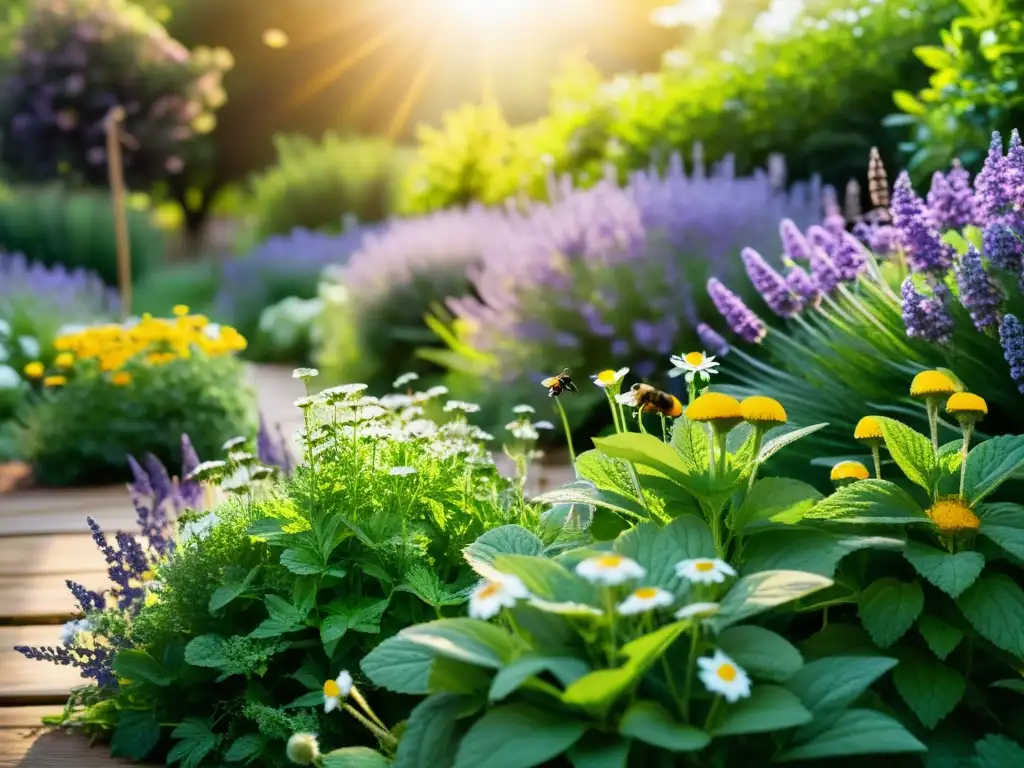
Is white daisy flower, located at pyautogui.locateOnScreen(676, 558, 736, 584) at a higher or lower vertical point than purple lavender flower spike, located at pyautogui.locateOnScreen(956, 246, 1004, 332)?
lower

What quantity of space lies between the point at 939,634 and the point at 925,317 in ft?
2.48

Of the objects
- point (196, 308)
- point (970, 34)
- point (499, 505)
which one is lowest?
point (196, 308)

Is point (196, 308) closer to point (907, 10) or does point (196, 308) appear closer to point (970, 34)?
point (907, 10)

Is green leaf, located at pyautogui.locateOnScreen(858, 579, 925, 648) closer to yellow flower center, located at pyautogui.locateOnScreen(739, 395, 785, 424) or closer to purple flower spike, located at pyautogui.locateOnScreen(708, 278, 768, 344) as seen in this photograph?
yellow flower center, located at pyautogui.locateOnScreen(739, 395, 785, 424)

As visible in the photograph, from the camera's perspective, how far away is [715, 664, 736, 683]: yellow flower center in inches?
54.1

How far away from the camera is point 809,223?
177 inches

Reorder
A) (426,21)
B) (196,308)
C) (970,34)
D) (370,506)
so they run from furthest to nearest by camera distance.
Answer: (426,21) < (196,308) < (970,34) < (370,506)

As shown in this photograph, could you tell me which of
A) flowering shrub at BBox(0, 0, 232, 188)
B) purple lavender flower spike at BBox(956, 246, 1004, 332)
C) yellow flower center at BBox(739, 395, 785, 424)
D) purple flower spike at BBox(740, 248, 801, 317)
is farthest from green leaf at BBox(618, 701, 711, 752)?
flowering shrub at BBox(0, 0, 232, 188)

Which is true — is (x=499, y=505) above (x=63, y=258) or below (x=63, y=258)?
above

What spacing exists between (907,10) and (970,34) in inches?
66.0

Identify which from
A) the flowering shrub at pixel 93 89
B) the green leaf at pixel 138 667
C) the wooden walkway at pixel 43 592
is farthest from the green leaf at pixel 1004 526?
the flowering shrub at pixel 93 89

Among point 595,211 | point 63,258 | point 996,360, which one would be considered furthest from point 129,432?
point 63,258

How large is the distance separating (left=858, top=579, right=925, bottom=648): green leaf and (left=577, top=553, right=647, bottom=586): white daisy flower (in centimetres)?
54

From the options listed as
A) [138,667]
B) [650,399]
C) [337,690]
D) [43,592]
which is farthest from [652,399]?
[43,592]
